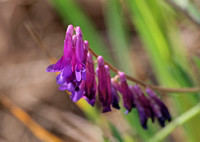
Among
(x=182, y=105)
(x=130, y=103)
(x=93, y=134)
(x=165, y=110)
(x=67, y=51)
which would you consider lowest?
(x=93, y=134)

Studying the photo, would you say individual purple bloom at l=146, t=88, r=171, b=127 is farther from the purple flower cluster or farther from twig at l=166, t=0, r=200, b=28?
twig at l=166, t=0, r=200, b=28

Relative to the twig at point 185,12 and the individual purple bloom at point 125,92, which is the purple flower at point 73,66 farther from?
the twig at point 185,12

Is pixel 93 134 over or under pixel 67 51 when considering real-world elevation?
under

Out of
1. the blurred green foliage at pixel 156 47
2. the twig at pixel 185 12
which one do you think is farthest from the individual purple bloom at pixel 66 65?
the twig at pixel 185 12

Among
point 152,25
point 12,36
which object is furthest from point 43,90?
point 152,25

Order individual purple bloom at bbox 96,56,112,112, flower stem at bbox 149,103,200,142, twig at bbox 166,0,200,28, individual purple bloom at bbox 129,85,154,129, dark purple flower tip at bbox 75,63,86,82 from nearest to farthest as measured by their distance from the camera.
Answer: dark purple flower tip at bbox 75,63,86,82, individual purple bloom at bbox 96,56,112,112, individual purple bloom at bbox 129,85,154,129, flower stem at bbox 149,103,200,142, twig at bbox 166,0,200,28

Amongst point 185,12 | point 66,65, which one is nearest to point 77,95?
point 66,65

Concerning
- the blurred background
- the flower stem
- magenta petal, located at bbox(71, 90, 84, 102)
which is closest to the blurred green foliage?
the blurred background

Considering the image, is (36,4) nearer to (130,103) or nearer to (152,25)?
(152,25)
